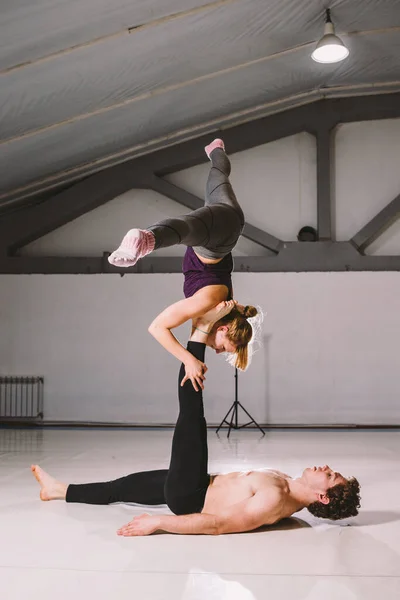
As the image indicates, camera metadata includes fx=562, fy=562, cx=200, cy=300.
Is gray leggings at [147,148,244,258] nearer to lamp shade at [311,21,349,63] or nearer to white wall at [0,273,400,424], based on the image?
lamp shade at [311,21,349,63]

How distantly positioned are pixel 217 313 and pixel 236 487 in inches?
36.4

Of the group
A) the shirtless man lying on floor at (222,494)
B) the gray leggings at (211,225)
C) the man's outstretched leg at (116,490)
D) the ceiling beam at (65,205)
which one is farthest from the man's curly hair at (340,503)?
the ceiling beam at (65,205)

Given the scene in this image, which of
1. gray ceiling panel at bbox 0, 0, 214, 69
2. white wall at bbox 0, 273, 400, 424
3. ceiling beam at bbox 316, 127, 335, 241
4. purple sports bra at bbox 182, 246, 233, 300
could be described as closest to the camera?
purple sports bra at bbox 182, 246, 233, 300

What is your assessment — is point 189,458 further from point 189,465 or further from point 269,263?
point 269,263

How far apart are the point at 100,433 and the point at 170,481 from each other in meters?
4.98

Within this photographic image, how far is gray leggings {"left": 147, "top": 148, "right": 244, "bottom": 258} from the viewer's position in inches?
90.7

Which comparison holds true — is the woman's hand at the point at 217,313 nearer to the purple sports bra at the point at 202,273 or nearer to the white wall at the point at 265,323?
the purple sports bra at the point at 202,273

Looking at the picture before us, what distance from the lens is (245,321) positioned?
317 centimetres

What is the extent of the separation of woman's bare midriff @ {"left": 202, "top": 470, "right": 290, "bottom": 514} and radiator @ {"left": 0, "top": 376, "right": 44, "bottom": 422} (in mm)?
6328

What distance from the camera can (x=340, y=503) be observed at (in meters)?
2.89

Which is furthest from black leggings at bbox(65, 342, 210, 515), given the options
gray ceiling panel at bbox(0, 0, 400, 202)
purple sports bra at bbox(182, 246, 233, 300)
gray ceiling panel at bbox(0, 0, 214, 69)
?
gray ceiling panel at bbox(0, 0, 400, 202)

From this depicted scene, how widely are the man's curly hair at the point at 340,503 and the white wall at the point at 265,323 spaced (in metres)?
5.43

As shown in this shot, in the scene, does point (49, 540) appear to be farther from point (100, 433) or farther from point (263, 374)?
point (263, 374)

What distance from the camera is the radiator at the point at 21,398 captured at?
28.7 ft
